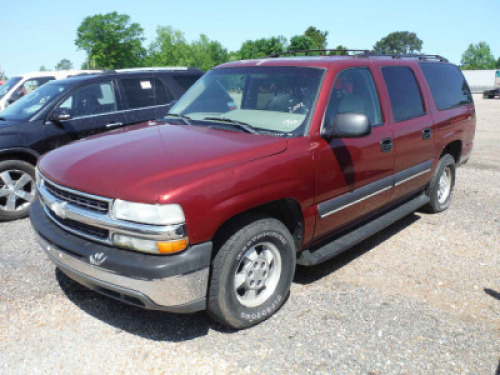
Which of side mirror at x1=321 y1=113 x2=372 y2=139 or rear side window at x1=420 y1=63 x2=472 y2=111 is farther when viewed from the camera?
rear side window at x1=420 y1=63 x2=472 y2=111

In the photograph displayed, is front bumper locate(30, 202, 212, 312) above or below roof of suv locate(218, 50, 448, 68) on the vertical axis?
below

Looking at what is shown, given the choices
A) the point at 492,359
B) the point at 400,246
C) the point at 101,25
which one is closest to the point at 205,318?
the point at 492,359

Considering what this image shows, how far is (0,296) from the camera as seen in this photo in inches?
142

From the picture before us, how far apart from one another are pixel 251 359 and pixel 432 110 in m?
3.57

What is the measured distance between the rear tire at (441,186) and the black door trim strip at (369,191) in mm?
497

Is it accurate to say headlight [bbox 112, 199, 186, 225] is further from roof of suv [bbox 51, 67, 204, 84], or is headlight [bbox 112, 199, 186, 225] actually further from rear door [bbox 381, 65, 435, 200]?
roof of suv [bbox 51, 67, 204, 84]

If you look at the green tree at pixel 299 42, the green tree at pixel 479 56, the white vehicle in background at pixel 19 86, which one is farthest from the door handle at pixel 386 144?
the green tree at pixel 479 56

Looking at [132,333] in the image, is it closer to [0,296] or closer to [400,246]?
[0,296]

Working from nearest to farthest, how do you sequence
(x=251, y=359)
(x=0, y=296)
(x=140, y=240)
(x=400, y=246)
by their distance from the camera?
(x=140, y=240) → (x=251, y=359) → (x=0, y=296) → (x=400, y=246)

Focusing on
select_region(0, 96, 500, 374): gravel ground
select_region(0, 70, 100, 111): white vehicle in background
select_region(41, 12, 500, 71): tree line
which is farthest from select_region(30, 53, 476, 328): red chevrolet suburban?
select_region(41, 12, 500, 71): tree line

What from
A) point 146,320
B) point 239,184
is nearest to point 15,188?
point 146,320

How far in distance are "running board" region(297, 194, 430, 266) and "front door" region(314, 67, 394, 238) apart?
142 mm

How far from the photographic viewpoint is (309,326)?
3.19m

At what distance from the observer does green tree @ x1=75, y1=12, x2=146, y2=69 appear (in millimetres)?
69062
